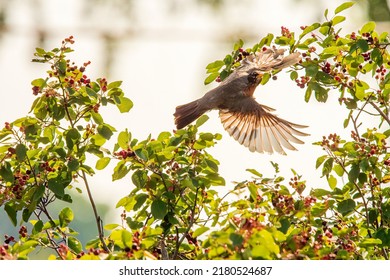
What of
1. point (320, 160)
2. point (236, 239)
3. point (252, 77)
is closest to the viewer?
point (236, 239)

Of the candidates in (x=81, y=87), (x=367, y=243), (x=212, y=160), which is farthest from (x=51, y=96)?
(x=367, y=243)

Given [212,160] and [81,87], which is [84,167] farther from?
[212,160]

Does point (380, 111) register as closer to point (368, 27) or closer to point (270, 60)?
point (368, 27)

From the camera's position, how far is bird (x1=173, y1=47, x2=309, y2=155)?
3447 mm

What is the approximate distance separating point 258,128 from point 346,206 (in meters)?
0.96

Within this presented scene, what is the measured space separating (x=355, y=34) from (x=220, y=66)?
2.15 feet

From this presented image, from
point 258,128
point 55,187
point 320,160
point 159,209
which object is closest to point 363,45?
point 320,160

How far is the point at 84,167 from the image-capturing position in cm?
293

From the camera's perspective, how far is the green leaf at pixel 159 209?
2.70m

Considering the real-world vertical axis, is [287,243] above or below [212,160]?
below

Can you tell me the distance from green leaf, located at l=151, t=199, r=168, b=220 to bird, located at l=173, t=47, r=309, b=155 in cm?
78

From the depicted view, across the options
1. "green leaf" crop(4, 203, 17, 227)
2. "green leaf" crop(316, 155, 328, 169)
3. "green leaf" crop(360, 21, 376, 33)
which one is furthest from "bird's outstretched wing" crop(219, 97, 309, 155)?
"green leaf" crop(4, 203, 17, 227)

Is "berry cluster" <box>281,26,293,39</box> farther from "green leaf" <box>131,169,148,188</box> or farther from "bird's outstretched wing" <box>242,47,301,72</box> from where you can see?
"green leaf" <box>131,169,148,188</box>

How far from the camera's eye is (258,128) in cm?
378
